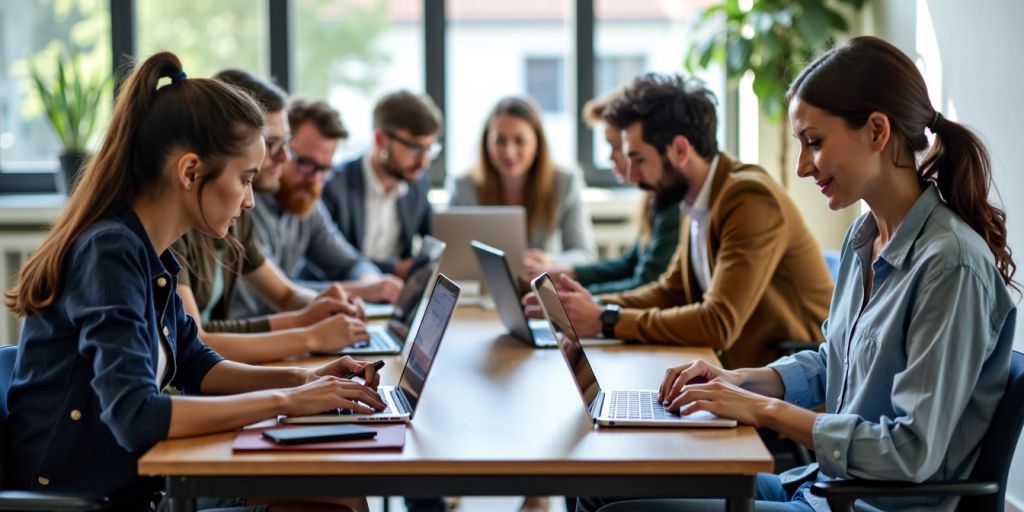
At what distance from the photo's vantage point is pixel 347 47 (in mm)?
5453

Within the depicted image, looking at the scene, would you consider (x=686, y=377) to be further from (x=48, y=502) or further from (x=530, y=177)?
(x=530, y=177)

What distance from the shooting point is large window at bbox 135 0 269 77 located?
5.30 metres

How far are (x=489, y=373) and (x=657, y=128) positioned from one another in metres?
0.99

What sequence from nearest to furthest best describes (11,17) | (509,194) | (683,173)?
(683,173), (509,194), (11,17)

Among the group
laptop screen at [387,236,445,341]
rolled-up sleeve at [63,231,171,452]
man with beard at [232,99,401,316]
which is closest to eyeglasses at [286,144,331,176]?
man with beard at [232,99,401,316]

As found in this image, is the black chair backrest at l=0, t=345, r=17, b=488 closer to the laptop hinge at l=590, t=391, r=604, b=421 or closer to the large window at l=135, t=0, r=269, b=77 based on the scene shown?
the laptop hinge at l=590, t=391, r=604, b=421

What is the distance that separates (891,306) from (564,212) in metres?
2.82

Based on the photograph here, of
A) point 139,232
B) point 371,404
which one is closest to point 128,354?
point 139,232

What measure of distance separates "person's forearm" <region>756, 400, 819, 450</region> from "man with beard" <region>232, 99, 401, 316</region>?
1.72 m

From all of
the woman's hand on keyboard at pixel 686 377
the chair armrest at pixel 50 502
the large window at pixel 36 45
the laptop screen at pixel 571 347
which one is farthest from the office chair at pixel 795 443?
the large window at pixel 36 45

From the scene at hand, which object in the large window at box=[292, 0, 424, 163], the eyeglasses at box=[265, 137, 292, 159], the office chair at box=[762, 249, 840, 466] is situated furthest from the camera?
the large window at box=[292, 0, 424, 163]

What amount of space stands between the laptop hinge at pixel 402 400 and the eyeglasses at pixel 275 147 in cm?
115

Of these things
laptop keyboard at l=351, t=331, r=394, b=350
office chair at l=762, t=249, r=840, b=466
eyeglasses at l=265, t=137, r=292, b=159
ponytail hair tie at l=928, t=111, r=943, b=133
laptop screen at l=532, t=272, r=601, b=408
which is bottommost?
office chair at l=762, t=249, r=840, b=466

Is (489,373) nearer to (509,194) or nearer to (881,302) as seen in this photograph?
(881,302)
